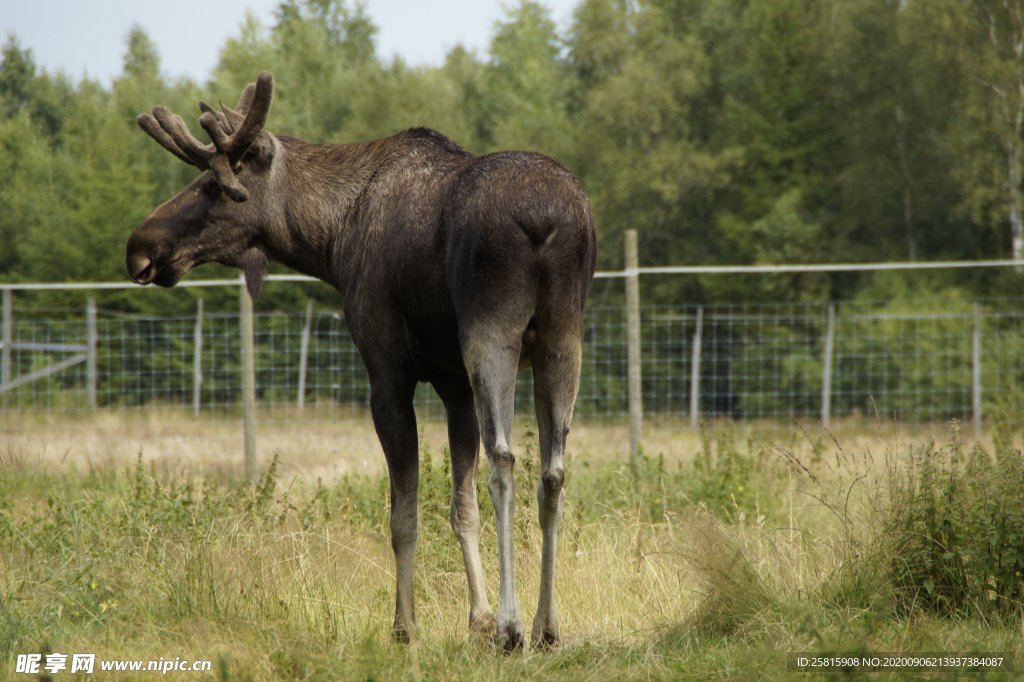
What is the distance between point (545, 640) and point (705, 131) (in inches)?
1373

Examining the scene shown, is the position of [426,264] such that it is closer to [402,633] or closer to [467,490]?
[467,490]

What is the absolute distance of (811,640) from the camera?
4.26 meters

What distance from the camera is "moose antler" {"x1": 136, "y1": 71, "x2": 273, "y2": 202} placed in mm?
5062

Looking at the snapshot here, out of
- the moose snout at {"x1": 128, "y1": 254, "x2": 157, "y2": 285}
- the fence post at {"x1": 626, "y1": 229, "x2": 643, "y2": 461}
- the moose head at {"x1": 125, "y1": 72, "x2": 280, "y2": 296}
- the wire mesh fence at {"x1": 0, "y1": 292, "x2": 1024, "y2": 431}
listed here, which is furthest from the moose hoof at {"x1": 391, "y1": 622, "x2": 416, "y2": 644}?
the wire mesh fence at {"x1": 0, "y1": 292, "x2": 1024, "y2": 431}

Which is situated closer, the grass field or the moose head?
the grass field

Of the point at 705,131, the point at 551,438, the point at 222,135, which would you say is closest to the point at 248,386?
the point at 222,135

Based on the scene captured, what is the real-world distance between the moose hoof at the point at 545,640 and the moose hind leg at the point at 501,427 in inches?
7.5

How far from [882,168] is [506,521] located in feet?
101

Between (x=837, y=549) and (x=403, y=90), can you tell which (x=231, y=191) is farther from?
(x=403, y=90)

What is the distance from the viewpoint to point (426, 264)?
15.5 feet

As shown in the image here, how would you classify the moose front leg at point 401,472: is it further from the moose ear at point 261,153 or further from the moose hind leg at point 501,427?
the moose ear at point 261,153

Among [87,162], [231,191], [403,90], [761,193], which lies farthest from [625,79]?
[231,191]

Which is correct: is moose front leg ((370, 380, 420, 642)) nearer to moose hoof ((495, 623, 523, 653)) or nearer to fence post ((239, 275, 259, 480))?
moose hoof ((495, 623, 523, 653))

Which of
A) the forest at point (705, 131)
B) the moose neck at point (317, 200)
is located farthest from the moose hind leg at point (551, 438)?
the forest at point (705, 131)
